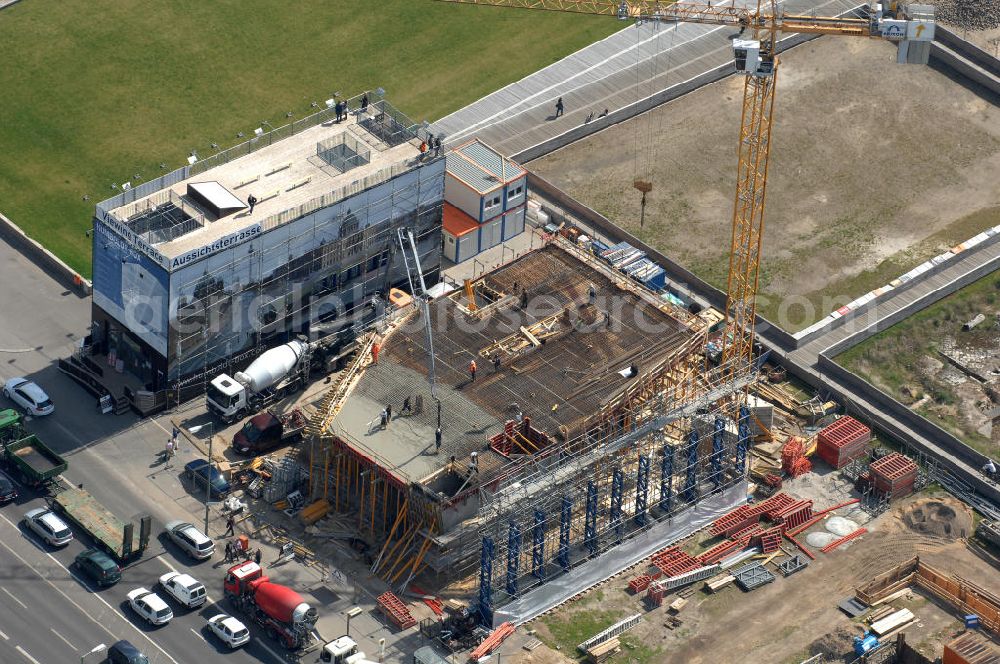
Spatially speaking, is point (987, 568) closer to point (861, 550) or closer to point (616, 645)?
point (861, 550)

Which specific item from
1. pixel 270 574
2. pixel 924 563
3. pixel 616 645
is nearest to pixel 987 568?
pixel 924 563

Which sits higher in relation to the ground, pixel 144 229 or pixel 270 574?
pixel 144 229

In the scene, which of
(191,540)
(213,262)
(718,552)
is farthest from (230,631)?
(718,552)

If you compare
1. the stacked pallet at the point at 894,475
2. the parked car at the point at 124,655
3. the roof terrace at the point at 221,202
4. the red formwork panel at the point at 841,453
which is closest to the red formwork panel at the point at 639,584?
the red formwork panel at the point at 841,453

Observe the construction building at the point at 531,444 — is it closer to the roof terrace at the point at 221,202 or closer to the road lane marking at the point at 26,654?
the roof terrace at the point at 221,202

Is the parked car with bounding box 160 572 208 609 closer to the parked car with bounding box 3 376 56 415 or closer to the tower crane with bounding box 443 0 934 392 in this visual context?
the parked car with bounding box 3 376 56 415
